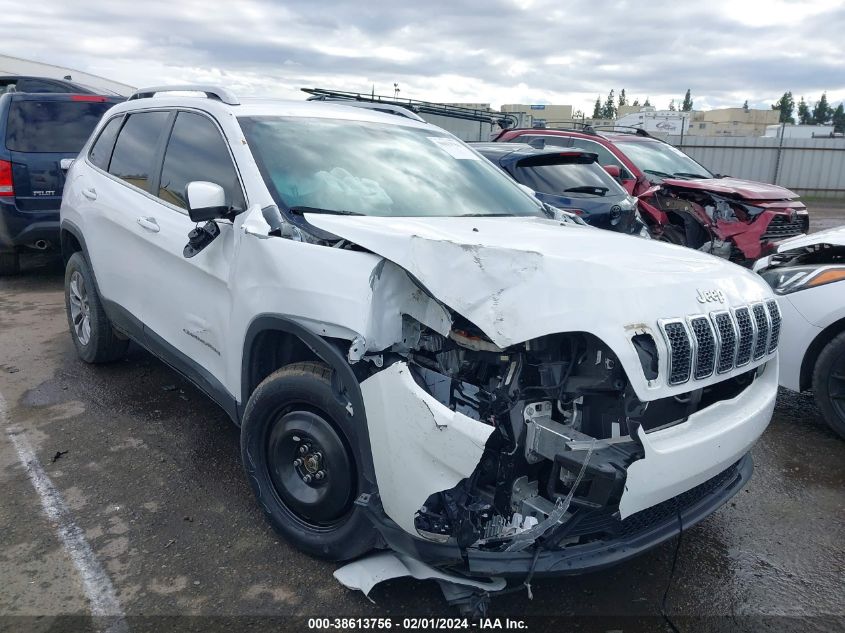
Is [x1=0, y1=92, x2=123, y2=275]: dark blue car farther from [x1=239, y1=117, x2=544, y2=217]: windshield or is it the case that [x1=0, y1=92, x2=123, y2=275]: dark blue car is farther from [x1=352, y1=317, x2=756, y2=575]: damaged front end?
[x1=352, y1=317, x2=756, y2=575]: damaged front end

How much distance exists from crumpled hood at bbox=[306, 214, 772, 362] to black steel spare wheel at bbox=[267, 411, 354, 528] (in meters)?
0.79

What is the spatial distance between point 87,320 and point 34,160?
3.20m

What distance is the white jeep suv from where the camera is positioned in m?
2.23

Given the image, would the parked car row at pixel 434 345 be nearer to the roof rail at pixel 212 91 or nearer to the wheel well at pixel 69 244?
the roof rail at pixel 212 91

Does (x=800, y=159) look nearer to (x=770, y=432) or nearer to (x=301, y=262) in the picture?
(x=770, y=432)

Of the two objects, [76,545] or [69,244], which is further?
[69,244]

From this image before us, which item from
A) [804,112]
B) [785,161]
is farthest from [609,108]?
[785,161]

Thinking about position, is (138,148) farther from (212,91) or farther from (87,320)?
(87,320)

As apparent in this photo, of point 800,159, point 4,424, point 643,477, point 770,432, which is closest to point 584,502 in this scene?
point 643,477

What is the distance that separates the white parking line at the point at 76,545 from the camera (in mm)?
2607

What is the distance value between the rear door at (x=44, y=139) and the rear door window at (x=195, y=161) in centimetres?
414

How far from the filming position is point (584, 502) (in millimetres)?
2219

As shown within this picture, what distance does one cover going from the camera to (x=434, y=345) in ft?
7.98

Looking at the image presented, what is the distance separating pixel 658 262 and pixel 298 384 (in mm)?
1541
